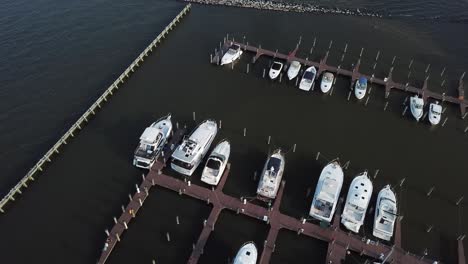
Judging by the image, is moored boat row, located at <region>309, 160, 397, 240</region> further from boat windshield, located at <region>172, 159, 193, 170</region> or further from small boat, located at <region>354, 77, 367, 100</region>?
small boat, located at <region>354, 77, 367, 100</region>

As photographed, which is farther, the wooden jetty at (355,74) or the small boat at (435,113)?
the wooden jetty at (355,74)

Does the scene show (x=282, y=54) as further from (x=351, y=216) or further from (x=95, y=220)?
(x=95, y=220)

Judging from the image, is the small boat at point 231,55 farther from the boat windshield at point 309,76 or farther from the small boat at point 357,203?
the small boat at point 357,203

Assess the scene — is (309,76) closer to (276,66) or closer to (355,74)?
(276,66)

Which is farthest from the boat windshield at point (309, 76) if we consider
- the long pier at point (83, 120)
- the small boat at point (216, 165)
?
the long pier at point (83, 120)

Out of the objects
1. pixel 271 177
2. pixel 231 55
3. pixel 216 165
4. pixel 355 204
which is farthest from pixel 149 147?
pixel 355 204

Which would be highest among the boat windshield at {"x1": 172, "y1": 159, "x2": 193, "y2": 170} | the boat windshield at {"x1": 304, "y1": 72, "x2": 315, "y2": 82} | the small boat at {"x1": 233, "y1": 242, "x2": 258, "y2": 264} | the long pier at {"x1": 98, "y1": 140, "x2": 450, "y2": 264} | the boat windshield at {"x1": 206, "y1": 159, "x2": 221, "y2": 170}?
the boat windshield at {"x1": 304, "y1": 72, "x2": 315, "y2": 82}

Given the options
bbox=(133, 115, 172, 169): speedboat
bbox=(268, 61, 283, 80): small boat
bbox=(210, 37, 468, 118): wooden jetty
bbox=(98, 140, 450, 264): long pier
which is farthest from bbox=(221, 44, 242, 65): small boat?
bbox=(98, 140, 450, 264): long pier

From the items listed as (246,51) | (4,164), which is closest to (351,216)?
(246,51)
